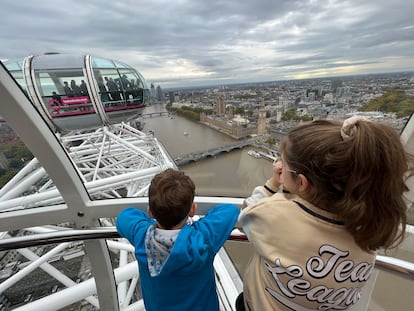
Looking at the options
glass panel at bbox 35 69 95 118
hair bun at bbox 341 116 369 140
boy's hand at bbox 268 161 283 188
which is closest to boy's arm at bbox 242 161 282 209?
boy's hand at bbox 268 161 283 188

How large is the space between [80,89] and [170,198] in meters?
2.78

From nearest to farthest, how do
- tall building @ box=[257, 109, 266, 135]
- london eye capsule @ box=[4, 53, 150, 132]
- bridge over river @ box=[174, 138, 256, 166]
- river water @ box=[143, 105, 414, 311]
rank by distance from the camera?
river water @ box=[143, 105, 414, 311]
tall building @ box=[257, 109, 266, 135]
bridge over river @ box=[174, 138, 256, 166]
london eye capsule @ box=[4, 53, 150, 132]

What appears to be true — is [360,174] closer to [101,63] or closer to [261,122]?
[261,122]

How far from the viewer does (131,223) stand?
751 millimetres

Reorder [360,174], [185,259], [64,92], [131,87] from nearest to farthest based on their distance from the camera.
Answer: [360,174], [185,259], [64,92], [131,87]

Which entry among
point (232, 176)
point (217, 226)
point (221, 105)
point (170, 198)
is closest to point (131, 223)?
point (170, 198)

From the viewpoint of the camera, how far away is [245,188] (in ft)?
4.82

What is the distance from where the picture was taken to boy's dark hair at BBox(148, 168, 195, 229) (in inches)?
26.9

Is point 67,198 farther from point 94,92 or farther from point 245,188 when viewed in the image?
point 94,92

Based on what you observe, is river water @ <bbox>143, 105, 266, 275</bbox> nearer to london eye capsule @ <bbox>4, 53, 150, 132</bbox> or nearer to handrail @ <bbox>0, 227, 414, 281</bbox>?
→ handrail @ <bbox>0, 227, 414, 281</bbox>

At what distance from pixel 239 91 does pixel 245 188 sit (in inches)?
28.9

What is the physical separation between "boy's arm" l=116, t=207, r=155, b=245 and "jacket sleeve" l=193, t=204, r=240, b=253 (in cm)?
20

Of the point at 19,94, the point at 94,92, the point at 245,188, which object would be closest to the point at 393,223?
the point at 245,188

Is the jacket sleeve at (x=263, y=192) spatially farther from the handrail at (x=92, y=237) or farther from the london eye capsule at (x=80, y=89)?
the london eye capsule at (x=80, y=89)
